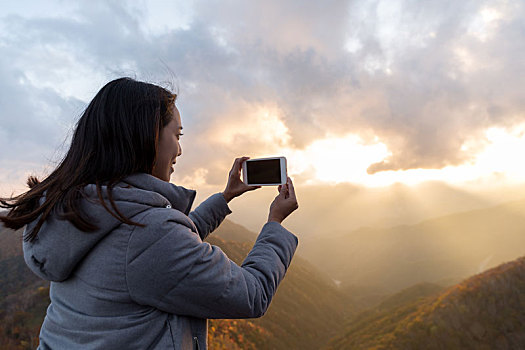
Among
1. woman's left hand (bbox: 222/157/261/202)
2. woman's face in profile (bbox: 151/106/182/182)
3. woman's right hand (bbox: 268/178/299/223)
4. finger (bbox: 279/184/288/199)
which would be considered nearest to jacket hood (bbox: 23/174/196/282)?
woman's face in profile (bbox: 151/106/182/182)

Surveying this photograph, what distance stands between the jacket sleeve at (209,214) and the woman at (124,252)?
1062 millimetres

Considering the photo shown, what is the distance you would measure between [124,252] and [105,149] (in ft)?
2.36

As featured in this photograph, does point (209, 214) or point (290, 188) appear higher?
point (290, 188)

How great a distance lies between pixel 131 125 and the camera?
1.84 m

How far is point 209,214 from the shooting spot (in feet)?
9.95

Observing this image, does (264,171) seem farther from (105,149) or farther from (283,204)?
(105,149)

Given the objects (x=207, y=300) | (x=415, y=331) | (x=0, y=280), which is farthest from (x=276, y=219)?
(x=0, y=280)

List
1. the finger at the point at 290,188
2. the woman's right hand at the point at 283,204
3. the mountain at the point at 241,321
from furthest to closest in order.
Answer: the mountain at the point at 241,321 < the finger at the point at 290,188 < the woman's right hand at the point at 283,204

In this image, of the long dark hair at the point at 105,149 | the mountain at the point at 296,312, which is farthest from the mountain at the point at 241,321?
the long dark hair at the point at 105,149

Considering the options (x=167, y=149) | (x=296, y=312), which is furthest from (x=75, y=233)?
(x=296, y=312)

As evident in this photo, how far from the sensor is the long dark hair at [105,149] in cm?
165

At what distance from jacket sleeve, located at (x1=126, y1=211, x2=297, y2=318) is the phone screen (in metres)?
1.41

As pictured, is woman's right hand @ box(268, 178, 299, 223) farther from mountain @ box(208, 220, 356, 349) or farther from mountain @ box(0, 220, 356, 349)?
mountain @ box(208, 220, 356, 349)

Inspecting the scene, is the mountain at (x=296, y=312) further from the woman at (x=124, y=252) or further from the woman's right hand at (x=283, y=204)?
the woman at (x=124, y=252)
